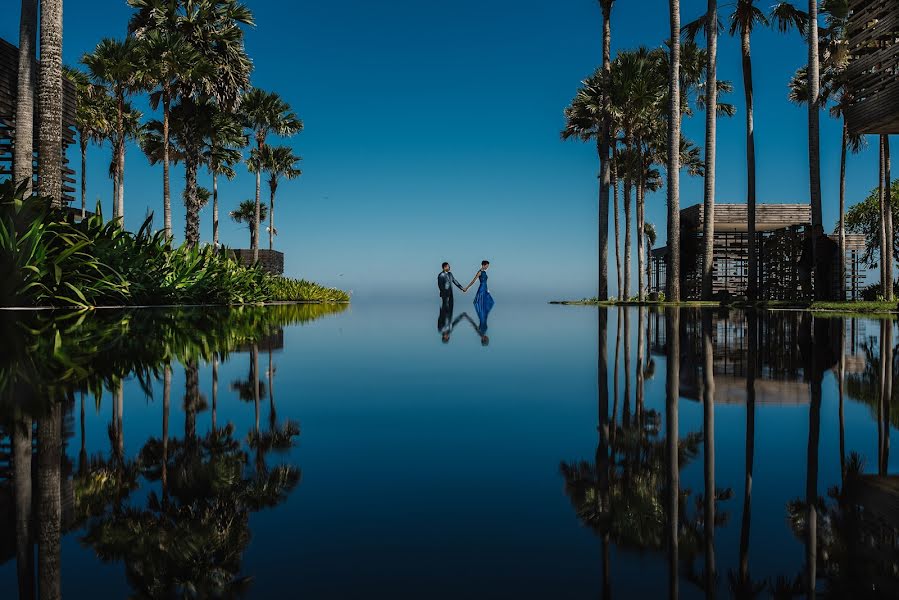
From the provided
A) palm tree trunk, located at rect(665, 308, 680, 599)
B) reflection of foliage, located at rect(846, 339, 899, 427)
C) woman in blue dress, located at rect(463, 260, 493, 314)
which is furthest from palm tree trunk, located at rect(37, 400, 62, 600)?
woman in blue dress, located at rect(463, 260, 493, 314)

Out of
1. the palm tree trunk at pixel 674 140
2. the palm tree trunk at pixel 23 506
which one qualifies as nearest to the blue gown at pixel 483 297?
the palm tree trunk at pixel 674 140

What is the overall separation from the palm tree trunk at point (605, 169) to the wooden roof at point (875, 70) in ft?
38.8

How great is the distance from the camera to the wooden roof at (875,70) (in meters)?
17.7

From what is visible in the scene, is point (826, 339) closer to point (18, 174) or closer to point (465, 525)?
point (465, 525)

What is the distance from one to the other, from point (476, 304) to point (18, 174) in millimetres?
14858

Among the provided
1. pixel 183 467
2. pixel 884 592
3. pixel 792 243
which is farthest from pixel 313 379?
pixel 792 243

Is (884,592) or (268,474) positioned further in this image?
(268,474)

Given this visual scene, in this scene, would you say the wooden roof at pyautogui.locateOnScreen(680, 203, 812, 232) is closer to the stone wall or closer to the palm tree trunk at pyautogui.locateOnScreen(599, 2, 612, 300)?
the palm tree trunk at pyautogui.locateOnScreen(599, 2, 612, 300)

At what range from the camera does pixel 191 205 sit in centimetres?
2839

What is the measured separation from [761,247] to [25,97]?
31569 mm

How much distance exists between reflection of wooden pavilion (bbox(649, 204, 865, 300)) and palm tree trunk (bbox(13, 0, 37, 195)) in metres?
27.1

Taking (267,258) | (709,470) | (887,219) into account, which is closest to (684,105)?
(887,219)

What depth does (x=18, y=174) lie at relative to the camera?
12641 mm

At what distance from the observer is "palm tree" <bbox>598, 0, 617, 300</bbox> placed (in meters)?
30.4
